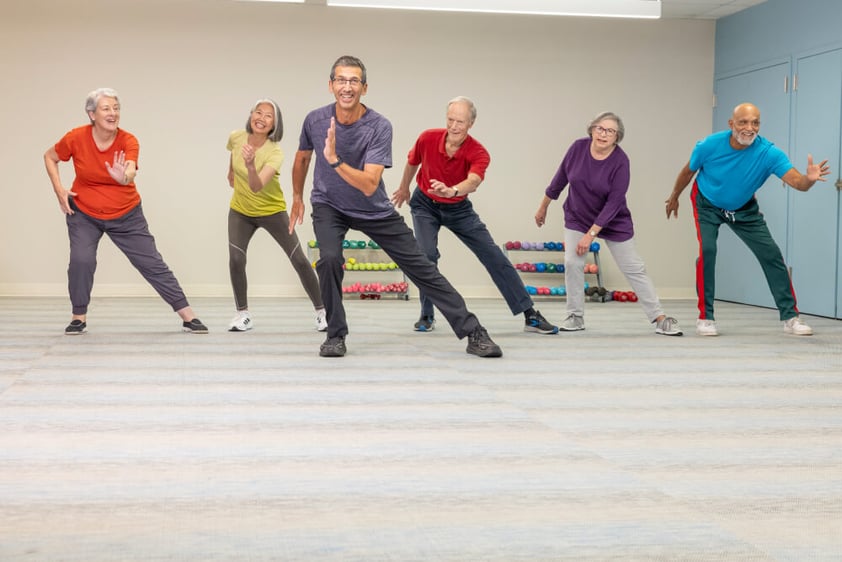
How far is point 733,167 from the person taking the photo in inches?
233

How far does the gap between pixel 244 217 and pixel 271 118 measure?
634 mm

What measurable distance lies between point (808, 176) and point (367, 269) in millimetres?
4394

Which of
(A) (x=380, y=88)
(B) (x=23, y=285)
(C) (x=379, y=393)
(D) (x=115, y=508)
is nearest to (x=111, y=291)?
(B) (x=23, y=285)

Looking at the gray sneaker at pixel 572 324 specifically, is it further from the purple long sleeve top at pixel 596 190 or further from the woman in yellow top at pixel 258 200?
the woman in yellow top at pixel 258 200

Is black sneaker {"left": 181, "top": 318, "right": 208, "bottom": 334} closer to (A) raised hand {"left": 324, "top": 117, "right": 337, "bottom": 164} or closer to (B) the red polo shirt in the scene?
(B) the red polo shirt

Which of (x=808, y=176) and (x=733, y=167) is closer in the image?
(x=808, y=176)

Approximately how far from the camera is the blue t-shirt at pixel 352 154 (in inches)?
182

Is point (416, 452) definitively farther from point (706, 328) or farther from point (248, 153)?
point (706, 328)

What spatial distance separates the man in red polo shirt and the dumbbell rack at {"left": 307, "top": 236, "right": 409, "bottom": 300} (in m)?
2.92

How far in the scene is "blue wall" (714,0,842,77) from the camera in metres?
7.82

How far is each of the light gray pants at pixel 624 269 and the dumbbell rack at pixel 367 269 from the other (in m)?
3.01

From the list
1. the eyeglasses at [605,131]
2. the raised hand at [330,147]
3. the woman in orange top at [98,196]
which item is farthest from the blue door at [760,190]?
the raised hand at [330,147]

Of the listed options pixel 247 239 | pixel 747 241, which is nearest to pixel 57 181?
pixel 247 239

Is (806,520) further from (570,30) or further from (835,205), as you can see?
(570,30)
